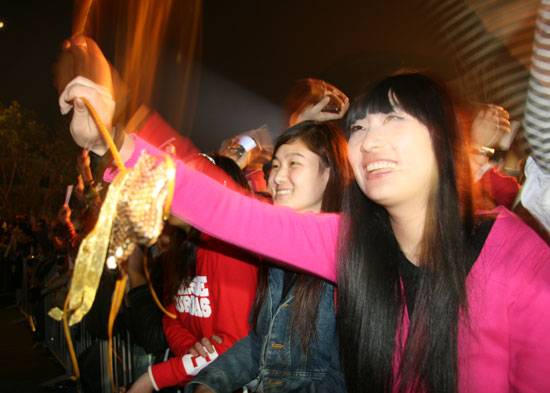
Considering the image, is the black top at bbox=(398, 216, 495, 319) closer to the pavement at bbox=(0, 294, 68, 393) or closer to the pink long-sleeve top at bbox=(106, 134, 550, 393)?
the pink long-sleeve top at bbox=(106, 134, 550, 393)

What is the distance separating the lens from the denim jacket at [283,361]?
66.4 inches

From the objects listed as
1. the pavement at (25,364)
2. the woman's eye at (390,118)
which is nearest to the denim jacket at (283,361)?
the woman's eye at (390,118)

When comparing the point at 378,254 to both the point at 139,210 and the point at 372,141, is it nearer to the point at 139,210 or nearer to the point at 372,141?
the point at 372,141

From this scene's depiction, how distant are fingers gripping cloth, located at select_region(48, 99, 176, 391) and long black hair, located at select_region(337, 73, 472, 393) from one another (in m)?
0.84

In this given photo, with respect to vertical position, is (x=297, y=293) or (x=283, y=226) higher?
(x=283, y=226)

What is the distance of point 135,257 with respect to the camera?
2.59 meters

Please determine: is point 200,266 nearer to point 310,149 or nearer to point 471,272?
point 310,149

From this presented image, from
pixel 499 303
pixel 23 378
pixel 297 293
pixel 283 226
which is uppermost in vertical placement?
pixel 283 226

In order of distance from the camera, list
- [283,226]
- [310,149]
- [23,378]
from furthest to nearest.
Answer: [23,378]
[310,149]
[283,226]

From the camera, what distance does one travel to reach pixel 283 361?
1.71 meters

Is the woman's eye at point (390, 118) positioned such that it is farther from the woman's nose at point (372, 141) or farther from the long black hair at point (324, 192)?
the long black hair at point (324, 192)

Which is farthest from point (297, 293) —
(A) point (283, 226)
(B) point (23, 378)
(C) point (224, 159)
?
(B) point (23, 378)

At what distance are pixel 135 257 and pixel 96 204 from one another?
985mm

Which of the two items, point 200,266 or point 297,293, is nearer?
point 297,293
